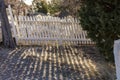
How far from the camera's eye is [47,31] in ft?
38.3

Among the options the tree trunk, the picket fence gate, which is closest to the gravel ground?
the tree trunk

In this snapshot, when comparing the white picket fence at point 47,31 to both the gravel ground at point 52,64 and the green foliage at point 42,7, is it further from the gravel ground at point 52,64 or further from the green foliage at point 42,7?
the green foliage at point 42,7

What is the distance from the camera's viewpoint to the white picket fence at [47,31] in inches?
455

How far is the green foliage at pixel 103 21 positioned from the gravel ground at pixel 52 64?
2.62ft

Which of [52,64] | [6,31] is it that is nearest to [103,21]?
[52,64]

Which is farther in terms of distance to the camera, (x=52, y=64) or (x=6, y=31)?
(x=6, y=31)

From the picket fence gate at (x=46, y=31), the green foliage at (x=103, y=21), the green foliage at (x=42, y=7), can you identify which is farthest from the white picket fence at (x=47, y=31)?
the green foliage at (x=42, y=7)

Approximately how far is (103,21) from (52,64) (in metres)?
2.28

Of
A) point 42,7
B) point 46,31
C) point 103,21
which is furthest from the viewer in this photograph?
point 42,7

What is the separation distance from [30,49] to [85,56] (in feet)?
7.89

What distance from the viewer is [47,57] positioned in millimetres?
8828

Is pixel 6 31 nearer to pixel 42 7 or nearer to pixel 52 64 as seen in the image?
pixel 52 64

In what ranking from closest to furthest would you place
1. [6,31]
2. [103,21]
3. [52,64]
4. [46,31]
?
[103,21]
[52,64]
[6,31]
[46,31]

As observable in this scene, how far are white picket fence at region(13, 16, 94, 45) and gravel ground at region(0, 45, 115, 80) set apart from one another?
0.99 metres
